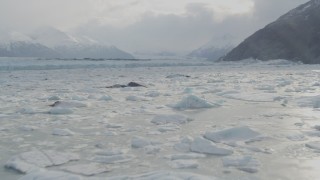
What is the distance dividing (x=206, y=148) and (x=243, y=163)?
64cm

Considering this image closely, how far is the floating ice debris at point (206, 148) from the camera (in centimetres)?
459

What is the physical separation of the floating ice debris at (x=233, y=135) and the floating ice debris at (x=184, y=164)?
3.59 ft

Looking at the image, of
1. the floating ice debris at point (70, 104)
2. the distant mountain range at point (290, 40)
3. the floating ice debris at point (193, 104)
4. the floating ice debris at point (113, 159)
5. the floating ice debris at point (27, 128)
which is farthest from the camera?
the distant mountain range at point (290, 40)

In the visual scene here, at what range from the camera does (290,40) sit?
283 feet

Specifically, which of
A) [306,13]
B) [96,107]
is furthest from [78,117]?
[306,13]

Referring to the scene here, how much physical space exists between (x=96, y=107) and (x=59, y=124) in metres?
2.27

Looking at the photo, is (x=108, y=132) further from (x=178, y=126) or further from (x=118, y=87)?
(x=118, y=87)

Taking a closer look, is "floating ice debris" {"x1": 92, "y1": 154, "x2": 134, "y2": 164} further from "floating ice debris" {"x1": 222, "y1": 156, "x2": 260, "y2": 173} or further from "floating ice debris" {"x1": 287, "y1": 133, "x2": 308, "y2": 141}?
"floating ice debris" {"x1": 287, "y1": 133, "x2": 308, "y2": 141}

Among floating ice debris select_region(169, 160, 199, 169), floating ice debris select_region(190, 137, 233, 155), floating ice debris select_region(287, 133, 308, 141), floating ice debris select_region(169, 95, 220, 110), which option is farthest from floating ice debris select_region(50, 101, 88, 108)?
floating ice debris select_region(169, 160, 199, 169)

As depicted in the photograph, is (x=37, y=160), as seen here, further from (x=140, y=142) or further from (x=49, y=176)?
(x=140, y=142)

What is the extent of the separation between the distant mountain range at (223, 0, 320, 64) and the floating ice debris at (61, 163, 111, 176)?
77619 millimetres

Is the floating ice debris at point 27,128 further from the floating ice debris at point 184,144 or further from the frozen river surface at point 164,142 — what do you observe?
the floating ice debris at point 184,144

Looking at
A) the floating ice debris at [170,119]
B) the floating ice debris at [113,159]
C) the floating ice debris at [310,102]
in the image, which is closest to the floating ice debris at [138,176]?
the floating ice debris at [113,159]

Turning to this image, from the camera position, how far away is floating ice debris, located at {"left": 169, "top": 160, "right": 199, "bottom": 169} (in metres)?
4.05
